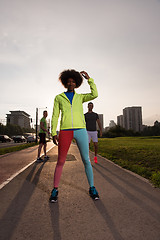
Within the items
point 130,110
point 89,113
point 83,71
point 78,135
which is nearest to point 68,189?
point 78,135

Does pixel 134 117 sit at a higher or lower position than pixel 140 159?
higher

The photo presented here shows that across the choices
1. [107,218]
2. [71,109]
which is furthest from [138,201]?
[71,109]

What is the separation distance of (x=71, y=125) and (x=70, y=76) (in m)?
1.04

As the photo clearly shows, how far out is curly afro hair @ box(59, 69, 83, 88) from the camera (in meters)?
3.73

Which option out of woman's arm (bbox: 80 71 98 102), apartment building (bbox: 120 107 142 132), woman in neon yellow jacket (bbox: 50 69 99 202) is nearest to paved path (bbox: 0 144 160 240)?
woman in neon yellow jacket (bbox: 50 69 99 202)

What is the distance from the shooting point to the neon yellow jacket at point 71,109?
3355 mm

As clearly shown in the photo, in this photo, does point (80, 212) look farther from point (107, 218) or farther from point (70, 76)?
point (70, 76)

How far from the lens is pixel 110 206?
298 centimetres

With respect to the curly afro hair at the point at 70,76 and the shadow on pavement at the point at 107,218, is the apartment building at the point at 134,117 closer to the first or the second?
the curly afro hair at the point at 70,76

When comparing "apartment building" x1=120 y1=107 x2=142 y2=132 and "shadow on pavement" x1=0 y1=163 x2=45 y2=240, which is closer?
"shadow on pavement" x1=0 y1=163 x2=45 y2=240

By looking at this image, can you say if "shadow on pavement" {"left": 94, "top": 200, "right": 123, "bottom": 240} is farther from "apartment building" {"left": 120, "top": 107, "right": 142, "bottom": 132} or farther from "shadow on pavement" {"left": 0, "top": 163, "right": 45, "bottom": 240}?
"apartment building" {"left": 120, "top": 107, "right": 142, "bottom": 132}

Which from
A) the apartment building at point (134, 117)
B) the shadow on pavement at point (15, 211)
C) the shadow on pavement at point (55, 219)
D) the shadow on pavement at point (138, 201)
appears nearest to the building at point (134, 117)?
the apartment building at point (134, 117)

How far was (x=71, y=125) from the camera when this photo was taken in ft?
10.9

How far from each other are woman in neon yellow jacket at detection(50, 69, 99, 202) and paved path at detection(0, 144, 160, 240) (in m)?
0.33
